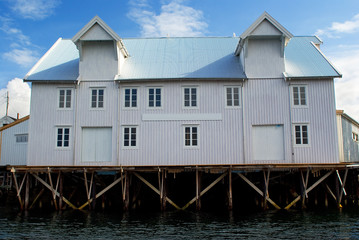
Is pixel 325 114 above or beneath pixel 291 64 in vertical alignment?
beneath

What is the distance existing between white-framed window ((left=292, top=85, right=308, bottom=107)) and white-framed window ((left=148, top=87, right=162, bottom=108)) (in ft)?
27.5

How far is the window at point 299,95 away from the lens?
23234 millimetres

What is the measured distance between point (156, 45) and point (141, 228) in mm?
15087

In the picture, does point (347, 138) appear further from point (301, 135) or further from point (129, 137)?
point (129, 137)

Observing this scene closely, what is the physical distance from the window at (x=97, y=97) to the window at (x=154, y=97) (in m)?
2.99


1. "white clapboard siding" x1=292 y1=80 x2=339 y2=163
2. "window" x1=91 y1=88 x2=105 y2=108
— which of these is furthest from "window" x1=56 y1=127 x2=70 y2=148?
"white clapboard siding" x1=292 y1=80 x2=339 y2=163

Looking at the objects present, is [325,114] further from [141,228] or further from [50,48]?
[50,48]

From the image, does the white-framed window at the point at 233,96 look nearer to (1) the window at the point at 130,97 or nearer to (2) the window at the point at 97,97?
(1) the window at the point at 130,97

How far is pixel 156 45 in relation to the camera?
27.6m

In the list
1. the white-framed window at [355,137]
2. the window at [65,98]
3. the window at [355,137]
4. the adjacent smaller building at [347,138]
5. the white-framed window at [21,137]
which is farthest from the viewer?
the window at [355,137]

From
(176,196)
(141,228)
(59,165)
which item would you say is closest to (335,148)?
(176,196)

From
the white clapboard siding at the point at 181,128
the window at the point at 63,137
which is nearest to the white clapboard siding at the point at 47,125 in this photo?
the window at the point at 63,137

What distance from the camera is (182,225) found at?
17141mm

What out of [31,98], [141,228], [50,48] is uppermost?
[50,48]
